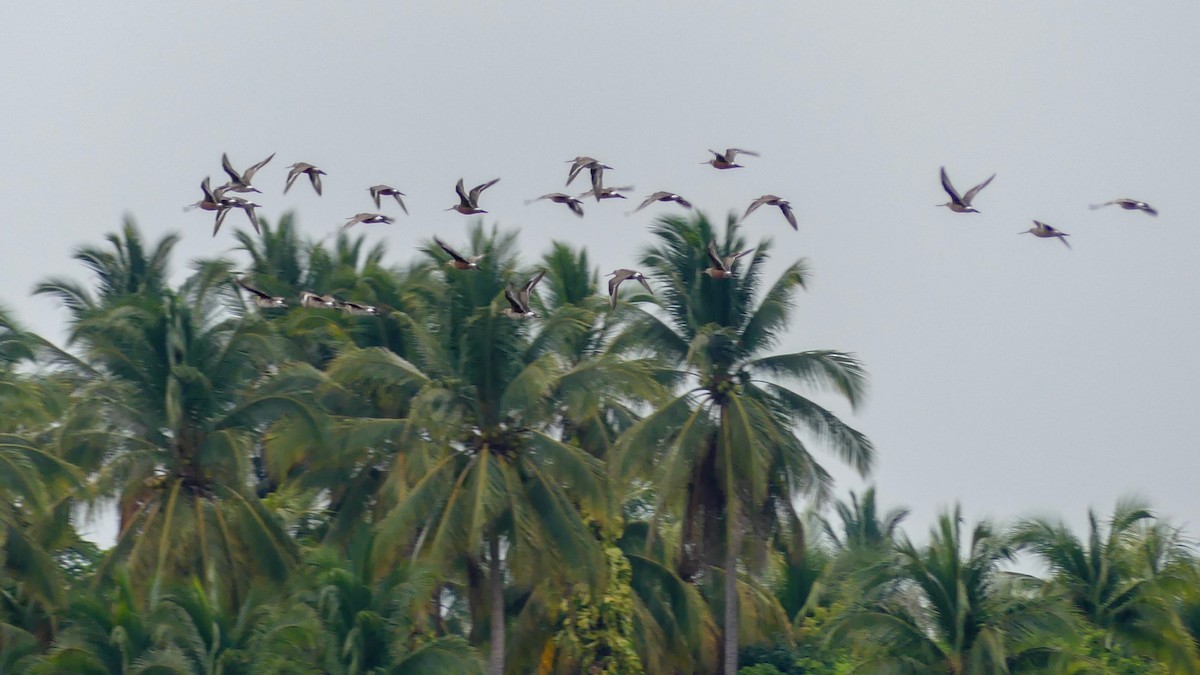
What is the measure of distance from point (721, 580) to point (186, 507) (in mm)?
10583

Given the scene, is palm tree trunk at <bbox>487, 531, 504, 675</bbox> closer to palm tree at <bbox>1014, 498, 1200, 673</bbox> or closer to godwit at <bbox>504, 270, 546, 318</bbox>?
godwit at <bbox>504, 270, 546, 318</bbox>

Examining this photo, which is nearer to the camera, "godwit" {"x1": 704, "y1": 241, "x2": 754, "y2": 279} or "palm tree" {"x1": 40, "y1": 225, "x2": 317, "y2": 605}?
"palm tree" {"x1": 40, "y1": 225, "x2": 317, "y2": 605}

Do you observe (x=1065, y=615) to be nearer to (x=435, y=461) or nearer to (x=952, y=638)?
(x=952, y=638)

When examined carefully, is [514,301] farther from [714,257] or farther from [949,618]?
[949,618]

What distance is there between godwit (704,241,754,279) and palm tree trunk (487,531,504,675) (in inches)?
210

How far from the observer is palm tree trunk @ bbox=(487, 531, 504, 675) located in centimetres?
3027

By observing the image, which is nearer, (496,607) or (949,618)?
(949,618)

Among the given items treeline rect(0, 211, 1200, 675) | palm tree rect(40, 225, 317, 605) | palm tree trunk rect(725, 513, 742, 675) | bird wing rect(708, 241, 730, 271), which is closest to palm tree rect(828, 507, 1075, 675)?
treeline rect(0, 211, 1200, 675)

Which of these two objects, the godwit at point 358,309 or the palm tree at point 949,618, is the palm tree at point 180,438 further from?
the palm tree at point 949,618

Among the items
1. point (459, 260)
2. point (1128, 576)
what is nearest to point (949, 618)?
point (1128, 576)

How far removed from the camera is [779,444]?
3231 cm

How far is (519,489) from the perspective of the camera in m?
29.8

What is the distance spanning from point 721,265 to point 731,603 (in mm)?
5486

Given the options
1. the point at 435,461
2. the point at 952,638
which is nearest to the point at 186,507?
the point at 435,461
